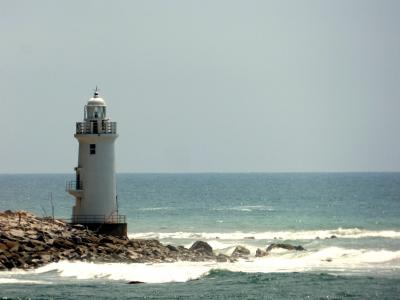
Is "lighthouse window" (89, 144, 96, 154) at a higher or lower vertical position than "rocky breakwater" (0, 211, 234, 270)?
higher

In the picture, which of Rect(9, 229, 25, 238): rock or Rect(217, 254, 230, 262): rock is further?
Rect(217, 254, 230, 262): rock

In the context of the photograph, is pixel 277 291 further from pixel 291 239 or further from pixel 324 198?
pixel 324 198

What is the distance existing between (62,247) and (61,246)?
0.06 metres

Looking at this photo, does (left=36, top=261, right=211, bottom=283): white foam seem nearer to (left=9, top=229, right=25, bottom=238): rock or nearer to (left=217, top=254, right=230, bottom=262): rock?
(left=9, top=229, right=25, bottom=238): rock

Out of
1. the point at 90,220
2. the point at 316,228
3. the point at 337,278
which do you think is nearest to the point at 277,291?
the point at 337,278

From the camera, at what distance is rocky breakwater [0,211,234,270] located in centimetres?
3638

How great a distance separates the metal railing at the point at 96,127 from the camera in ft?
134

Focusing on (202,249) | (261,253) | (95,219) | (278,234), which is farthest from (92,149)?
(278,234)

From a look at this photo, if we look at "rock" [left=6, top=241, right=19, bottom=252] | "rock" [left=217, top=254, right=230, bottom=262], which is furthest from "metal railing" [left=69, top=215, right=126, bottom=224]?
"rock" [left=6, top=241, right=19, bottom=252]

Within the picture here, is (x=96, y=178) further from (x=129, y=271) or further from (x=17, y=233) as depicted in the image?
(x=129, y=271)

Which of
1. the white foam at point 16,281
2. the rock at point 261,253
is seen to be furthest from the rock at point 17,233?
the rock at point 261,253

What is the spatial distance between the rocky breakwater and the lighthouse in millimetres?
673

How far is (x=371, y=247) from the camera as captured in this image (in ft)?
153

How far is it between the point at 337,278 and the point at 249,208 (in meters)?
56.0
